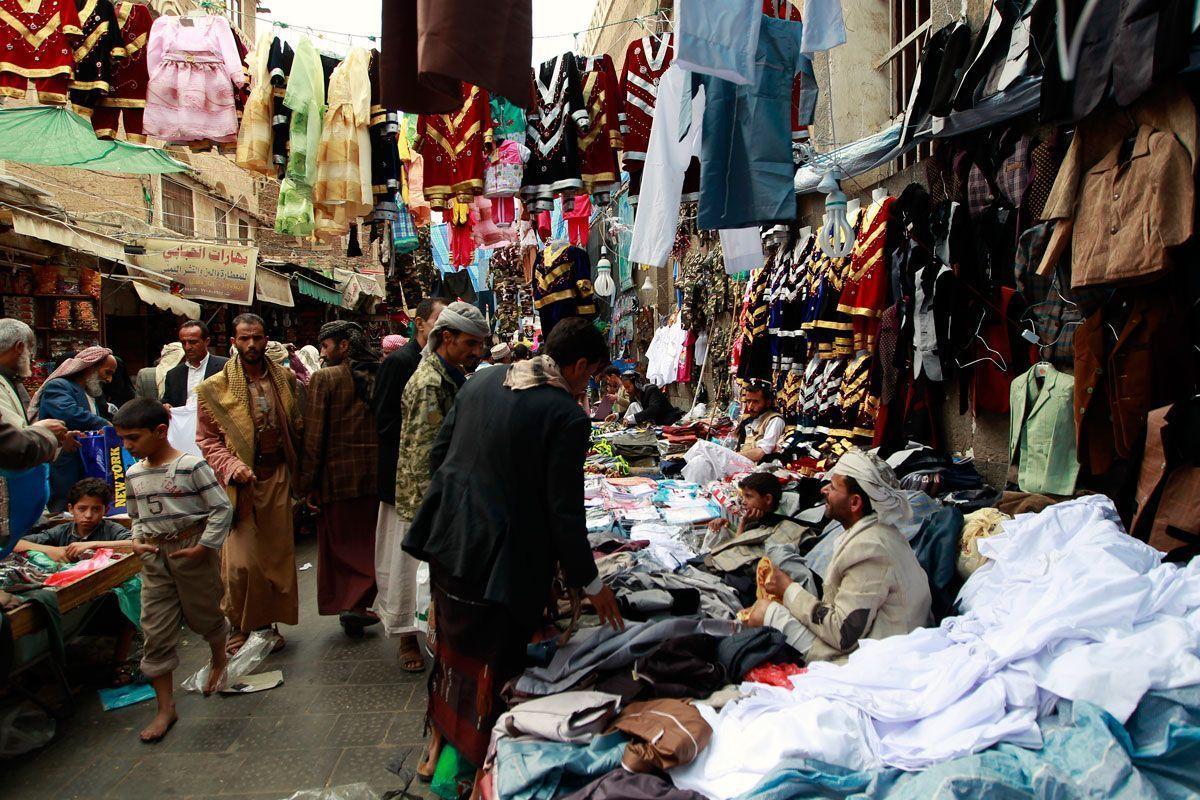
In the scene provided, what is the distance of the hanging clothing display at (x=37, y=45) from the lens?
14.9 feet

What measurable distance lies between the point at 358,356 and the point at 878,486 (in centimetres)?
337

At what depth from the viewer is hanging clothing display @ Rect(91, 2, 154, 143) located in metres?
4.97

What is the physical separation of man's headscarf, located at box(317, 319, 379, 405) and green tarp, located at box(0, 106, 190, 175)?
10.4 feet

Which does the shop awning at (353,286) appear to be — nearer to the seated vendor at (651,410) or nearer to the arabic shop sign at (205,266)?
the arabic shop sign at (205,266)

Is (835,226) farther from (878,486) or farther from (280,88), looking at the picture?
(280,88)

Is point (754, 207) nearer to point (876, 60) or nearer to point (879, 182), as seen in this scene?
point (879, 182)

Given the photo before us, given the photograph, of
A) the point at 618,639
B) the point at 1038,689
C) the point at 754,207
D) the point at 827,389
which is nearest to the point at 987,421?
the point at 827,389

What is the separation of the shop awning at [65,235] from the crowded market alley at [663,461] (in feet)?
0.33

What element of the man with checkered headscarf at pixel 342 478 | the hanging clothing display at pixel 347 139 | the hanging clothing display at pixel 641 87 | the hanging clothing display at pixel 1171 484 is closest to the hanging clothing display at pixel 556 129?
the hanging clothing display at pixel 641 87

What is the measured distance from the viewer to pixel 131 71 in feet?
16.4

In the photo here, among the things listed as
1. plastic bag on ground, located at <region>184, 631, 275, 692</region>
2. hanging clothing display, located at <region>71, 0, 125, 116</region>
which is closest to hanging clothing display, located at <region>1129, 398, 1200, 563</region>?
plastic bag on ground, located at <region>184, 631, 275, 692</region>

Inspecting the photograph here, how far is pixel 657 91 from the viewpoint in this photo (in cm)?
480

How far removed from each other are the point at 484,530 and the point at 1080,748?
1961mm

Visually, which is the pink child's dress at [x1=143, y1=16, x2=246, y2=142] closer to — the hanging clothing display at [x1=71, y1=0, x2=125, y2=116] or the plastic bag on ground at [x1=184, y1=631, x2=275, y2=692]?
the hanging clothing display at [x1=71, y1=0, x2=125, y2=116]
